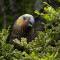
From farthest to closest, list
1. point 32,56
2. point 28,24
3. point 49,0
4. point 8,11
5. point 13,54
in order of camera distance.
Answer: point 8,11
point 28,24
point 49,0
point 13,54
point 32,56

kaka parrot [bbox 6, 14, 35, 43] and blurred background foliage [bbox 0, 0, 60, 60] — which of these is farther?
kaka parrot [bbox 6, 14, 35, 43]

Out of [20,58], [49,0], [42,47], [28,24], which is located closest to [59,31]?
[42,47]

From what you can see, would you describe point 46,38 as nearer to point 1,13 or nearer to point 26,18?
point 26,18

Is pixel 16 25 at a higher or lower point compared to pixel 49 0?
lower

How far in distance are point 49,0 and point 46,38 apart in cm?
79

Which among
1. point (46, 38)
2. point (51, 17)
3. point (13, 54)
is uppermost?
point (51, 17)

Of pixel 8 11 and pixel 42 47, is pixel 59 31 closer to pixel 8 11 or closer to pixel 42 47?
pixel 42 47

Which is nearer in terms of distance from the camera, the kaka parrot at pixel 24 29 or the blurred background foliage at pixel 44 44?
the blurred background foliage at pixel 44 44

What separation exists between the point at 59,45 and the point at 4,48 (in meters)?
0.88

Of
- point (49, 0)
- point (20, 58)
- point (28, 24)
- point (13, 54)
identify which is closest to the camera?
point (20, 58)

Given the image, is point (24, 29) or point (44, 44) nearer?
point (44, 44)

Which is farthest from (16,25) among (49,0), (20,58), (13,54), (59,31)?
(59,31)

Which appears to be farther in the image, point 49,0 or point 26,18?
point 26,18

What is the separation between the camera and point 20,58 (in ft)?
8.55
